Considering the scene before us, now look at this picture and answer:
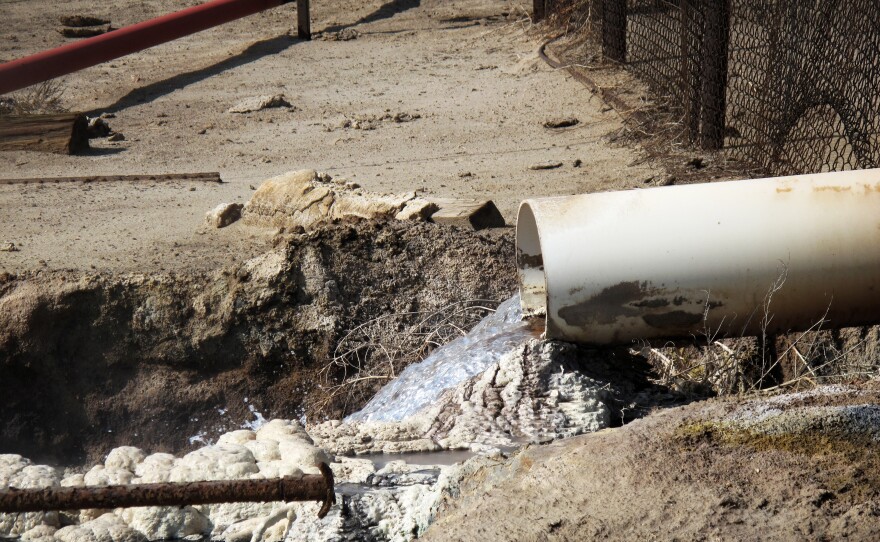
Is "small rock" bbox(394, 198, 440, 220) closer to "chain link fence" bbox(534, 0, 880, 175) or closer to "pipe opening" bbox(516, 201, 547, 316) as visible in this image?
"pipe opening" bbox(516, 201, 547, 316)

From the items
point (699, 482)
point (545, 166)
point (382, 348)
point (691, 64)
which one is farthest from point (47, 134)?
point (699, 482)

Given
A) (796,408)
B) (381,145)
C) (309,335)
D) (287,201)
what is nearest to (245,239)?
(287,201)

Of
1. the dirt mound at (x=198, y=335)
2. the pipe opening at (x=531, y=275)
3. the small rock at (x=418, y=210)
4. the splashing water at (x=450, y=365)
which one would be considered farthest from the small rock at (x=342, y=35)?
the pipe opening at (x=531, y=275)

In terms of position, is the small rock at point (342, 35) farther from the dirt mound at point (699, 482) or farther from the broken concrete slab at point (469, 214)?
the dirt mound at point (699, 482)

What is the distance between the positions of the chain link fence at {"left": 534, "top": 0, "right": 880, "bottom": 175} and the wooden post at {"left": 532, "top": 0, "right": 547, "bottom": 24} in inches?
132

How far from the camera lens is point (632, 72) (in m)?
9.02

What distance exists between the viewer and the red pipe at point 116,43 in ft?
30.5

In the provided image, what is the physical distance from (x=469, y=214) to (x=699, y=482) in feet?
11.1

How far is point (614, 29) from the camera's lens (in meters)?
9.34

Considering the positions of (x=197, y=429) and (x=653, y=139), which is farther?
(x=653, y=139)

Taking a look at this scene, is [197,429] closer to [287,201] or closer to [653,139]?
[287,201]

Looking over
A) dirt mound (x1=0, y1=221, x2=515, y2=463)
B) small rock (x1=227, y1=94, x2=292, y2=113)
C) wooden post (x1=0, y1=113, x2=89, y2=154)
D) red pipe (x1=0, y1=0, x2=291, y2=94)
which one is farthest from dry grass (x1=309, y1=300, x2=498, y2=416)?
red pipe (x1=0, y1=0, x2=291, y2=94)

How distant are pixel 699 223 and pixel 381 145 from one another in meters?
4.76

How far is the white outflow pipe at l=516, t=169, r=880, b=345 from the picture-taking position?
3.64 m
